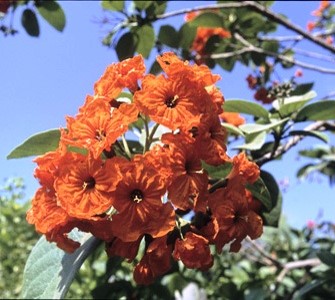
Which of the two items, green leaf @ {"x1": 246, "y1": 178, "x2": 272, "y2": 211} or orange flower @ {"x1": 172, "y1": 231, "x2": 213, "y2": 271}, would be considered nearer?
orange flower @ {"x1": 172, "y1": 231, "x2": 213, "y2": 271}

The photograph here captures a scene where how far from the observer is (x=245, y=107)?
1801 mm

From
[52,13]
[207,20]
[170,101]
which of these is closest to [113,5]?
[52,13]

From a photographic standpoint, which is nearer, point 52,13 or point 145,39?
point 145,39

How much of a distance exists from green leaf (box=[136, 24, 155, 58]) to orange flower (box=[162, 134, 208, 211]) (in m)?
1.68

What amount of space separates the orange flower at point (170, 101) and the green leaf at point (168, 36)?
1974mm

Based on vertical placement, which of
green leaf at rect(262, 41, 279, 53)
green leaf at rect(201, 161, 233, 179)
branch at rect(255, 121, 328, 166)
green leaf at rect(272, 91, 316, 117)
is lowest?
branch at rect(255, 121, 328, 166)

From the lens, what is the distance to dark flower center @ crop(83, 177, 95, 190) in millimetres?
1076

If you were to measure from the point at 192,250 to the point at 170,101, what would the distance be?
0.33 m

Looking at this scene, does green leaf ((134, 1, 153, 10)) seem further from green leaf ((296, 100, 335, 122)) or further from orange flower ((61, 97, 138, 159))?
orange flower ((61, 97, 138, 159))

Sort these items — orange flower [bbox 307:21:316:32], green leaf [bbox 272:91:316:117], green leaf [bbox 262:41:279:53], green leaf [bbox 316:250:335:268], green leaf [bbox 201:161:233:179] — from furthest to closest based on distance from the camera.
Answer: orange flower [bbox 307:21:316:32] < green leaf [bbox 262:41:279:53] < green leaf [bbox 316:250:335:268] < green leaf [bbox 272:91:316:117] < green leaf [bbox 201:161:233:179]

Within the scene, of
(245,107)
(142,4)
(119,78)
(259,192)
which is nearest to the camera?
(119,78)

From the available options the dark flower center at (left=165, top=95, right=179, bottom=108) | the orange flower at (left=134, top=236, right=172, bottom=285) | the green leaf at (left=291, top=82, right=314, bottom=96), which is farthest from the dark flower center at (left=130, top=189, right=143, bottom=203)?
the green leaf at (left=291, top=82, right=314, bottom=96)

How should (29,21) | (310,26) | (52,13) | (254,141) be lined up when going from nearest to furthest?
(254,141) < (52,13) < (29,21) < (310,26)

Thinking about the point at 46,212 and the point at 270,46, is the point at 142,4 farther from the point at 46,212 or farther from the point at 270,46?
the point at 46,212
